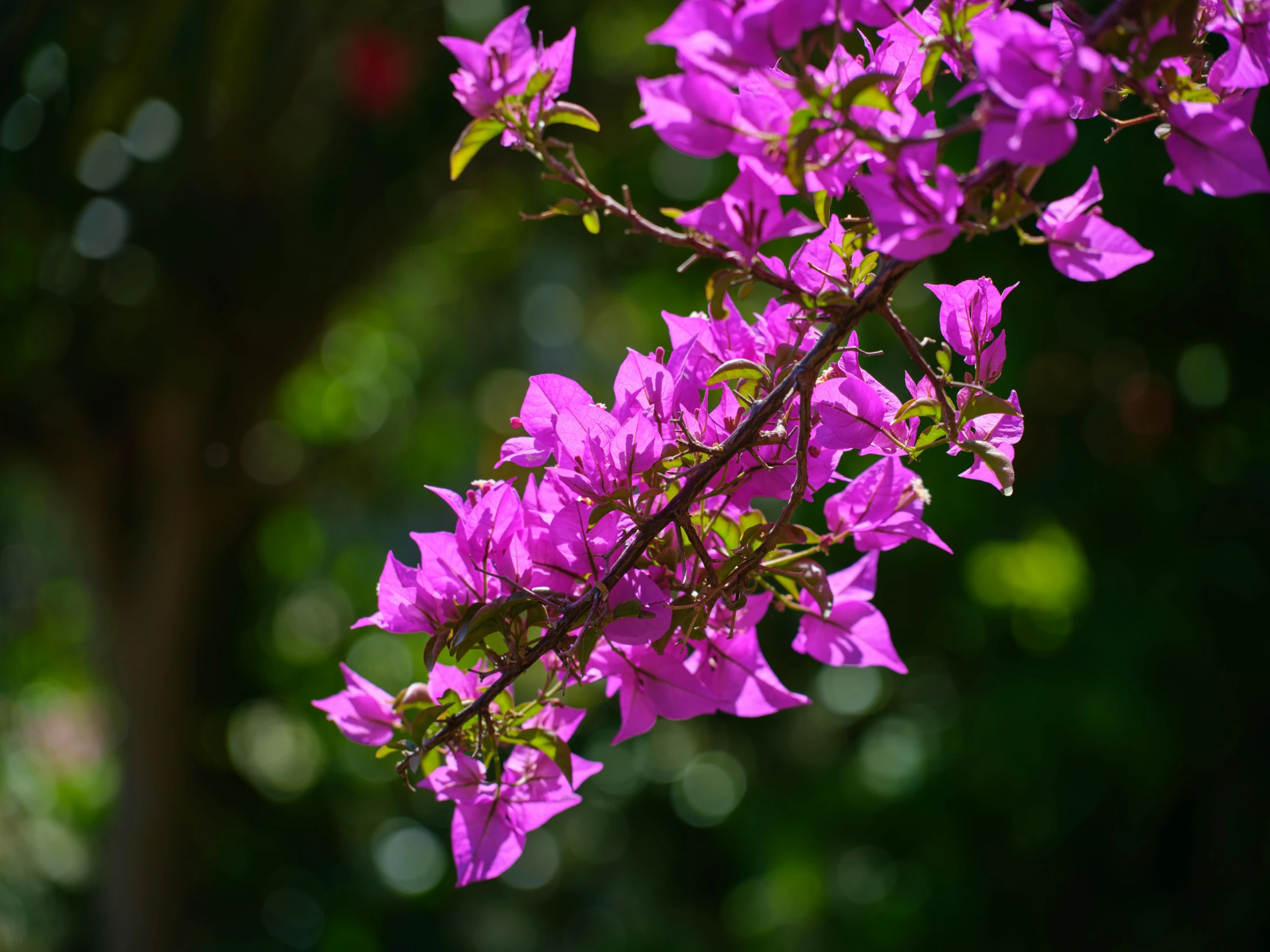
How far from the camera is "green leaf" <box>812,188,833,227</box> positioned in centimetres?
30

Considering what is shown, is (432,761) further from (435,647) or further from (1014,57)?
(1014,57)

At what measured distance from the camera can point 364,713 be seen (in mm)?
337

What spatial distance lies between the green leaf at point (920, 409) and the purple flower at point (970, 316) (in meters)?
0.03

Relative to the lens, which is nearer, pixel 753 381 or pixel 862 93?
pixel 862 93

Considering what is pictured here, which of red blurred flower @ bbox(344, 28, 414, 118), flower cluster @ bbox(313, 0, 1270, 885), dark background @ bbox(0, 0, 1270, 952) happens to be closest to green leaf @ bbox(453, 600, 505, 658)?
flower cluster @ bbox(313, 0, 1270, 885)

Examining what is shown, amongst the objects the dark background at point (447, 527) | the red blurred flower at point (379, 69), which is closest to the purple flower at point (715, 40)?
the dark background at point (447, 527)

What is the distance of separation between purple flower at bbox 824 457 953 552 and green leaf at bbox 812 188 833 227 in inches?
3.0

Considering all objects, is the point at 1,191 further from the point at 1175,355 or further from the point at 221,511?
the point at 1175,355

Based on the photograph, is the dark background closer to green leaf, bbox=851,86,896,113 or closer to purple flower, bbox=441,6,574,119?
purple flower, bbox=441,6,574,119

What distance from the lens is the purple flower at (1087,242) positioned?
252 millimetres

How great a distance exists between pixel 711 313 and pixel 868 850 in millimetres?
1604

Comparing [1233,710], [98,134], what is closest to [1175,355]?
[1233,710]

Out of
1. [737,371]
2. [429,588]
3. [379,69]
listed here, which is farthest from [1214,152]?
[379,69]

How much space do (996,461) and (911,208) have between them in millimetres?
98
